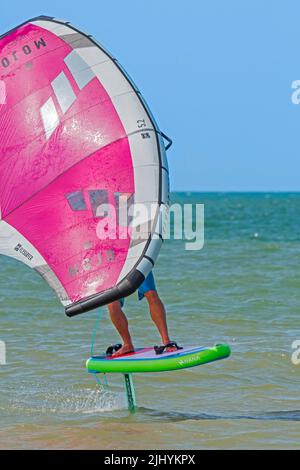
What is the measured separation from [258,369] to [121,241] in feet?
10.0

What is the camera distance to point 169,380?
9836 mm

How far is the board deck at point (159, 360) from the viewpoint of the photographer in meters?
7.58

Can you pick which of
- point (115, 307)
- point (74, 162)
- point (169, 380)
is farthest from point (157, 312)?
point (169, 380)

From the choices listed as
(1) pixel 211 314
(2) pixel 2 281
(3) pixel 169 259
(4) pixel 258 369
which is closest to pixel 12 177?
(4) pixel 258 369

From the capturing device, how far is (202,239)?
1238 inches

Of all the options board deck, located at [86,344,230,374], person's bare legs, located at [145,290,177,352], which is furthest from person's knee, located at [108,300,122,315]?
board deck, located at [86,344,230,374]

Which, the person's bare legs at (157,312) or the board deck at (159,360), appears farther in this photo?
the person's bare legs at (157,312)

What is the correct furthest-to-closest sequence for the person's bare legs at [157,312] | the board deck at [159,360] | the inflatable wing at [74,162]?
the person's bare legs at [157,312], the inflatable wing at [74,162], the board deck at [159,360]

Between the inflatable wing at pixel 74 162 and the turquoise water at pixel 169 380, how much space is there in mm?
1083

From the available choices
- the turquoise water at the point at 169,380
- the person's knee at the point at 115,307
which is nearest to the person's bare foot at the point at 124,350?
the person's knee at the point at 115,307

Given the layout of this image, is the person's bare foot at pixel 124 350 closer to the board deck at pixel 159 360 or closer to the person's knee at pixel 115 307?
the board deck at pixel 159 360

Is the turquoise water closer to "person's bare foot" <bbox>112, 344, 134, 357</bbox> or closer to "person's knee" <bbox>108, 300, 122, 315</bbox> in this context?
"person's bare foot" <bbox>112, 344, 134, 357</bbox>

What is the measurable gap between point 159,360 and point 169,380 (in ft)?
7.24

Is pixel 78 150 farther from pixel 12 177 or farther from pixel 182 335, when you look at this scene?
pixel 182 335
